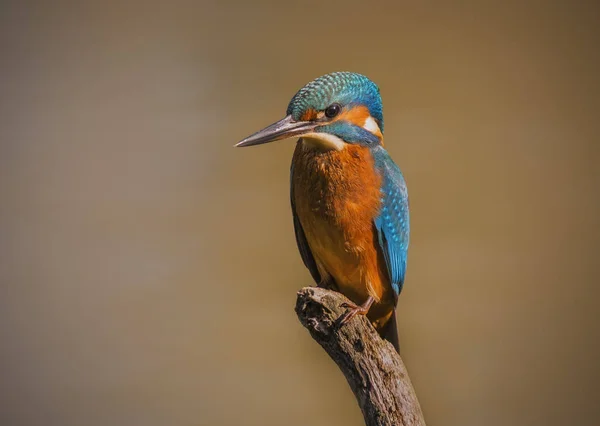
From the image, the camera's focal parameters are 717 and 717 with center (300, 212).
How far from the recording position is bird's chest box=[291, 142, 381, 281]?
4.93 ft

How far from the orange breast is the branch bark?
0.54 feet

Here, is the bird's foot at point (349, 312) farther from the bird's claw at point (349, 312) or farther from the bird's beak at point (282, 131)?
the bird's beak at point (282, 131)

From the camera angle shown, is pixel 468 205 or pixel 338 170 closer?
pixel 338 170

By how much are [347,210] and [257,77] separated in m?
1.46

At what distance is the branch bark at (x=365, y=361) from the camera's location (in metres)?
1.34

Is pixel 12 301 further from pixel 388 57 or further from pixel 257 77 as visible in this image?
pixel 388 57

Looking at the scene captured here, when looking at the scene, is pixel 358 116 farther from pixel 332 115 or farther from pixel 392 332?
pixel 392 332

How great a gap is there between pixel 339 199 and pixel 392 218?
14 cm

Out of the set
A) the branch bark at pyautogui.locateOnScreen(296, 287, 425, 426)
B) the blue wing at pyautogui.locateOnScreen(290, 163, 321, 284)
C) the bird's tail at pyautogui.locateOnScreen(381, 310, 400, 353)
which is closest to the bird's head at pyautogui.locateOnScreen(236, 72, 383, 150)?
the blue wing at pyautogui.locateOnScreen(290, 163, 321, 284)

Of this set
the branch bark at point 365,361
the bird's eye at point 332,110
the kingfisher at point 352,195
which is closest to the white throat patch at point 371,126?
the kingfisher at point 352,195

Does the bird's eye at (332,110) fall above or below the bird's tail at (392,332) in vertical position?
above

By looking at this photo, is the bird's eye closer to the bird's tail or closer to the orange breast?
the orange breast

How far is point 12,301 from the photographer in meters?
2.79

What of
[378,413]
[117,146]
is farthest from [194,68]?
[378,413]
